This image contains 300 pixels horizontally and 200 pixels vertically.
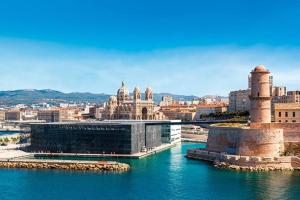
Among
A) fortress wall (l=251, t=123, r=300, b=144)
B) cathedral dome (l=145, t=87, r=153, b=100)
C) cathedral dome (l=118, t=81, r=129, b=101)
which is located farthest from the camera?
cathedral dome (l=118, t=81, r=129, b=101)

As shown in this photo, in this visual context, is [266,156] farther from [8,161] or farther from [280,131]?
[8,161]

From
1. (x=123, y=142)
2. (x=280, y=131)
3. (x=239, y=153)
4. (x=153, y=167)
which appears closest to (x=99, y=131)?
(x=123, y=142)

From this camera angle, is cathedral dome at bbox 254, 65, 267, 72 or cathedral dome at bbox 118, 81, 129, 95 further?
cathedral dome at bbox 118, 81, 129, 95

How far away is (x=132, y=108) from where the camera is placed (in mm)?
127062

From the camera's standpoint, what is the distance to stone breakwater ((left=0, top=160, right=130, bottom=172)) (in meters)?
55.6

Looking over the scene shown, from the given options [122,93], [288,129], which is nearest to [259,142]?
[288,129]

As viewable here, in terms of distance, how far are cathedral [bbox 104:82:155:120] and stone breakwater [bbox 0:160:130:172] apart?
68501 millimetres

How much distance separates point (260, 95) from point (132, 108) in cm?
6994

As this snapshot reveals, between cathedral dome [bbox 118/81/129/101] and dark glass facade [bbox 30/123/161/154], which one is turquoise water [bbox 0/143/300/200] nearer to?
dark glass facade [bbox 30/123/161/154]

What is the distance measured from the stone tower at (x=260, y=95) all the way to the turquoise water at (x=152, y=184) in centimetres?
881

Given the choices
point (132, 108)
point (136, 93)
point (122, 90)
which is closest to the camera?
point (132, 108)

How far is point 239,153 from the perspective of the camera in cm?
5772

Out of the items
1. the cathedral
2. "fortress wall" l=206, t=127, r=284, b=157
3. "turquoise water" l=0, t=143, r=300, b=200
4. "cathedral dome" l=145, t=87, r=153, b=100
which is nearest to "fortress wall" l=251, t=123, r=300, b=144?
"fortress wall" l=206, t=127, r=284, b=157

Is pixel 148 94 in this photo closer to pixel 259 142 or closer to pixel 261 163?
pixel 259 142
